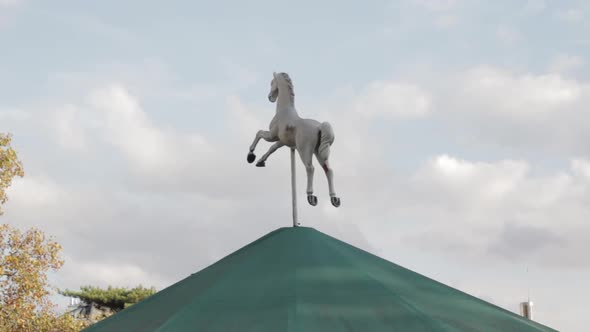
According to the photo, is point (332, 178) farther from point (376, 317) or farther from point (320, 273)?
point (376, 317)

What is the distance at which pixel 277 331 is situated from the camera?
6.35m

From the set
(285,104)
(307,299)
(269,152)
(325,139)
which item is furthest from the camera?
(269,152)

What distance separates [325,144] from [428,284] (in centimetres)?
199

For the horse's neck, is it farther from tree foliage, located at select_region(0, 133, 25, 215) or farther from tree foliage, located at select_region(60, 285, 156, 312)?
tree foliage, located at select_region(60, 285, 156, 312)

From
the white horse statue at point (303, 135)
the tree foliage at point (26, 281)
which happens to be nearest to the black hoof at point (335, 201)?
the white horse statue at point (303, 135)

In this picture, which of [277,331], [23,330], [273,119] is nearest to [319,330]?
[277,331]

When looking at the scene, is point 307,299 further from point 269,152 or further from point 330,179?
point 269,152

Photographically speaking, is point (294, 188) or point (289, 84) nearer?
point (294, 188)

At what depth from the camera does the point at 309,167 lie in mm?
9102

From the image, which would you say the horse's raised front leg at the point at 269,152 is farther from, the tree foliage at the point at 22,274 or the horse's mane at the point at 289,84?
the tree foliage at the point at 22,274

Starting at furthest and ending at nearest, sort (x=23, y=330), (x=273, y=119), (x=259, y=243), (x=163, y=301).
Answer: (x=23, y=330), (x=273, y=119), (x=259, y=243), (x=163, y=301)

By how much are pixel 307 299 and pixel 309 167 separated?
8.13ft

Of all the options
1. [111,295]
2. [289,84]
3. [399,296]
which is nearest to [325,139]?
[289,84]

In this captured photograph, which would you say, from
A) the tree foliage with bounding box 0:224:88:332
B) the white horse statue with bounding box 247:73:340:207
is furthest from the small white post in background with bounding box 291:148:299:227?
the tree foliage with bounding box 0:224:88:332
